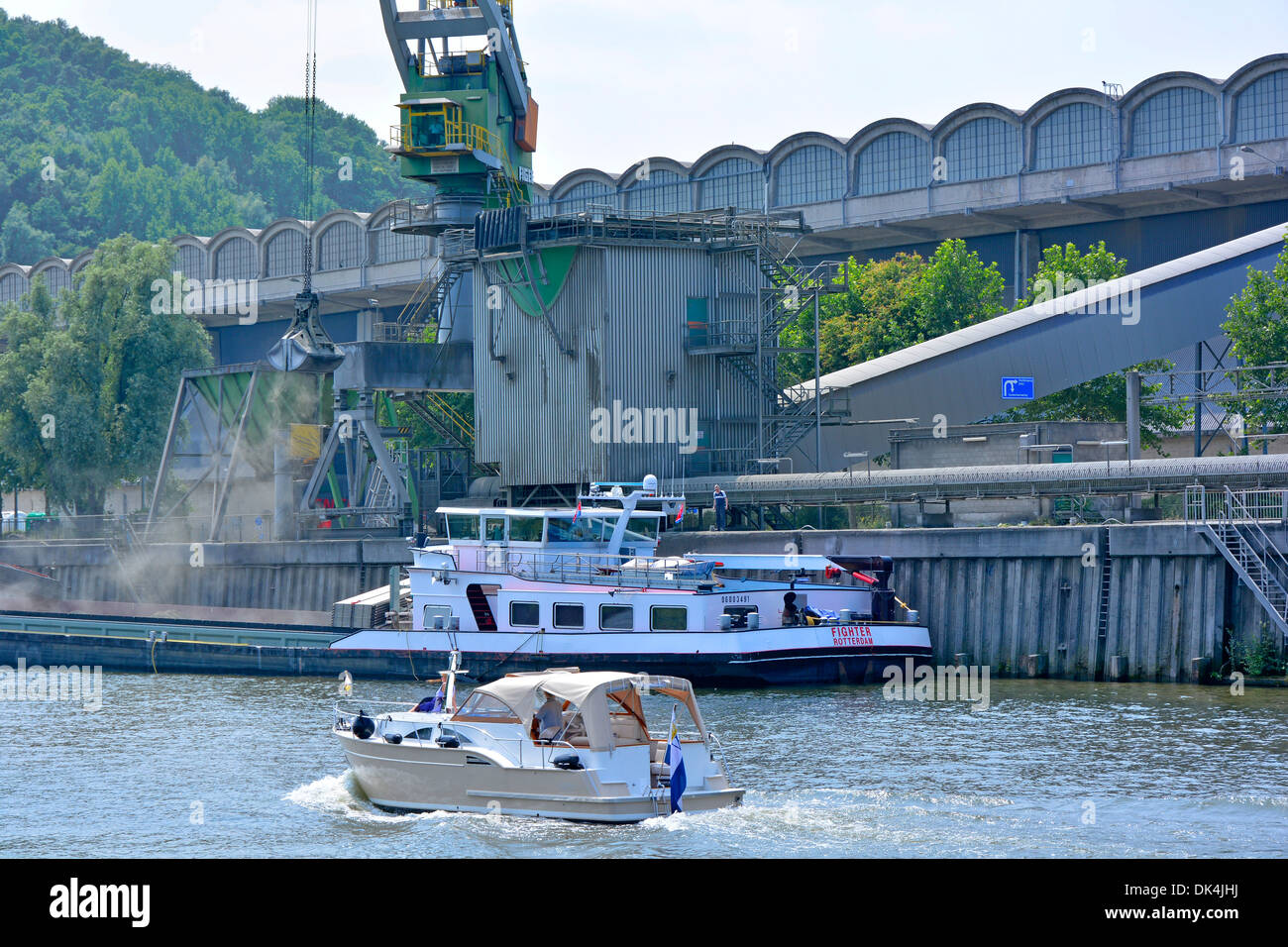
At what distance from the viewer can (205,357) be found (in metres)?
84.6

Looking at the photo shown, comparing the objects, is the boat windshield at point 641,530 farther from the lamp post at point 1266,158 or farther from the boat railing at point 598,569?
the lamp post at point 1266,158

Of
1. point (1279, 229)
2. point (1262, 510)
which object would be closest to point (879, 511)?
point (1262, 510)

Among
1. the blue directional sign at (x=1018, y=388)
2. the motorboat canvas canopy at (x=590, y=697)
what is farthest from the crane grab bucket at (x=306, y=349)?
the motorboat canvas canopy at (x=590, y=697)

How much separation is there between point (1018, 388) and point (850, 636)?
57.6ft

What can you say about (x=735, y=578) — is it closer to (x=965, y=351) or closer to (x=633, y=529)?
(x=633, y=529)

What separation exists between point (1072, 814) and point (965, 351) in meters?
34.4

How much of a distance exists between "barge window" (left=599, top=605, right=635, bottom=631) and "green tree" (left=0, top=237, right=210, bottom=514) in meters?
44.3

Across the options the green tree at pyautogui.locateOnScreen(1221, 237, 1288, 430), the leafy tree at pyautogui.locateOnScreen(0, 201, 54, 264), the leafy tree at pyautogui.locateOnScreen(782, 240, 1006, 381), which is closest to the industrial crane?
the leafy tree at pyautogui.locateOnScreen(782, 240, 1006, 381)

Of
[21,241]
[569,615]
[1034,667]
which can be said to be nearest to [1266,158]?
[1034,667]

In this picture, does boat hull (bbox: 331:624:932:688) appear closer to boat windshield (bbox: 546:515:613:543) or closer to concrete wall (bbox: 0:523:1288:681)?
concrete wall (bbox: 0:523:1288:681)

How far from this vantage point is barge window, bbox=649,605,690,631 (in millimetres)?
43312
